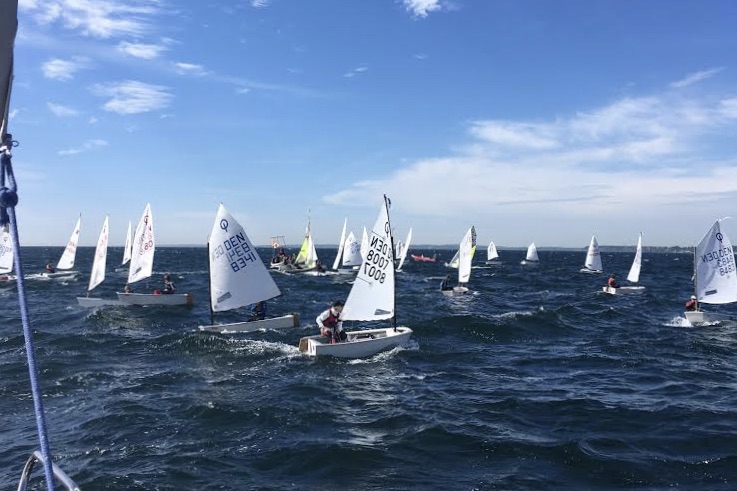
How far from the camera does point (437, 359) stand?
72.1 ft

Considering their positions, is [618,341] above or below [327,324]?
below

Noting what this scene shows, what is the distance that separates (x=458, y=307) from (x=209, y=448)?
1076 inches

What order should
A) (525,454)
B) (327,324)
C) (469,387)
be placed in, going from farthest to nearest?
(327,324) < (469,387) < (525,454)

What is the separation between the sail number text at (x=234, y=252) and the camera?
86.1 ft

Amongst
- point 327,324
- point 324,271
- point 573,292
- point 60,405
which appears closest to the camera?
point 60,405

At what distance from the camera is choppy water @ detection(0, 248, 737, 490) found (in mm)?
11195

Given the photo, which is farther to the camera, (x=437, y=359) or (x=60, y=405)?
(x=437, y=359)

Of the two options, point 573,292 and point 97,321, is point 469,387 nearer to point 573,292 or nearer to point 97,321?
point 97,321

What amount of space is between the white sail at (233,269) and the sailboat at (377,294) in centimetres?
550

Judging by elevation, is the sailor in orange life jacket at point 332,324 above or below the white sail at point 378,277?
below

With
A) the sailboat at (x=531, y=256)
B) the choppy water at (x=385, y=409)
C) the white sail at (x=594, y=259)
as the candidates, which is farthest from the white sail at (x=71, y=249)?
the sailboat at (x=531, y=256)

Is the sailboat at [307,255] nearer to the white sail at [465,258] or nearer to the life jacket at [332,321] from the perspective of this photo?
the white sail at [465,258]

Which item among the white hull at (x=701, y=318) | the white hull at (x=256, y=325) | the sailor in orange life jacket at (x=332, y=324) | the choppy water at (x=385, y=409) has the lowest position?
the choppy water at (x=385, y=409)

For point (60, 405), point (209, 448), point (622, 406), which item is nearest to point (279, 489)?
point (209, 448)
